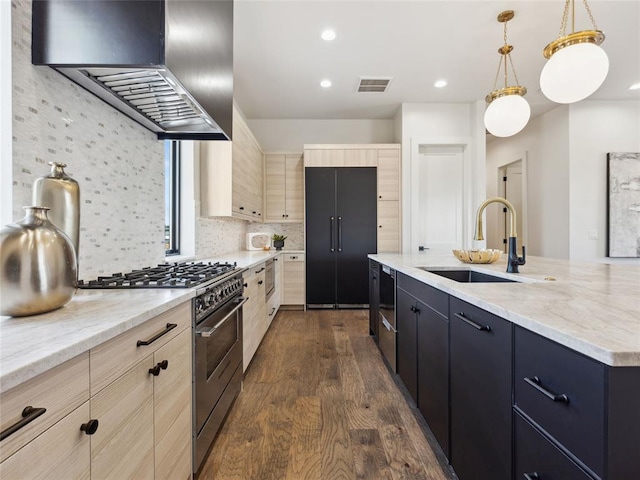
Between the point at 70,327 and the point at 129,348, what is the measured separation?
0.18 m

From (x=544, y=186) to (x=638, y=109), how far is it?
4.95 ft

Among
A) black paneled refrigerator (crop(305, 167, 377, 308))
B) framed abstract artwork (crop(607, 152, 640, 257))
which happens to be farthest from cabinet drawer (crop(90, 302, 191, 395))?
framed abstract artwork (crop(607, 152, 640, 257))

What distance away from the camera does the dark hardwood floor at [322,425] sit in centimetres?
150

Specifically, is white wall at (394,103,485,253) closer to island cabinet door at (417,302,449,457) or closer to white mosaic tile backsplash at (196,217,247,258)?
white mosaic tile backsplash at (196,217,247,258)

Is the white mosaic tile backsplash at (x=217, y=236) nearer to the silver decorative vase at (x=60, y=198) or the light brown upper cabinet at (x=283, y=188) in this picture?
the light brown upper cabinet at (x=283, y=188)

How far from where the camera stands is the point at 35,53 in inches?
46.5

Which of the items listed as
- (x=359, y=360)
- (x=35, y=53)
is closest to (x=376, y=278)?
(x=359, y=360)

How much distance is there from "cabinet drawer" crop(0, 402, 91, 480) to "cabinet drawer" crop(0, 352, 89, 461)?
0.02 m

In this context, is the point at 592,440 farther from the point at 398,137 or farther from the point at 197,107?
the point at 398,137

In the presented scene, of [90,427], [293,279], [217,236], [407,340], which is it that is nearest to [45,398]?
[90,427]

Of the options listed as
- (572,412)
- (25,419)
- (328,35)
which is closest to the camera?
(25,419)

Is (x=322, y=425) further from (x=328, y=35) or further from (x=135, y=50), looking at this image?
(x=328, y=35)

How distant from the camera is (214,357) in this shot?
1617 mm

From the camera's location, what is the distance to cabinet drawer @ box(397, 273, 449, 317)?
4.77 feet
